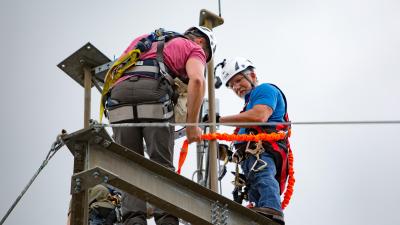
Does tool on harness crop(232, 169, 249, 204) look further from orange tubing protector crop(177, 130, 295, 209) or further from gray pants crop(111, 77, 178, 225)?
gray pants crop(111, 77, 178, 225)

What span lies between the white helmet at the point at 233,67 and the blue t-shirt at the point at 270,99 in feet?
1.97

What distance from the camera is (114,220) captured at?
7.64m

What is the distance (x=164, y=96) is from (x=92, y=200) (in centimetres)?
155

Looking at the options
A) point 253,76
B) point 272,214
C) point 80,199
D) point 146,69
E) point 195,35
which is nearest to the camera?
point 80,199

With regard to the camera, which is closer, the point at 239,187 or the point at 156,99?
the point at 156,99

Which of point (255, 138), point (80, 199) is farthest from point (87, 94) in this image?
point (80, 199)

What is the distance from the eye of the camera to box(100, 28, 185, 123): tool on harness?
6.84 meters

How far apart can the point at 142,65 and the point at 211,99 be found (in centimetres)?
149

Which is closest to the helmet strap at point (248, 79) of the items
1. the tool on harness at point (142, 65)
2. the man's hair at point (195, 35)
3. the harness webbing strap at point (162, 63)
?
the man's hair at point (195, 35)

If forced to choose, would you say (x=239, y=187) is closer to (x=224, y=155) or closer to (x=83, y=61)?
(x=224, y=155)

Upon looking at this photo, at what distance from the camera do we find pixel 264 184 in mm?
7309

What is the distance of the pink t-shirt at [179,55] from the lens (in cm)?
690

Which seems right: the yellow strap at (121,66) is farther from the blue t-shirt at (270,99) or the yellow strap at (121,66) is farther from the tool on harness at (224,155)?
the tool on harness at (224,155)

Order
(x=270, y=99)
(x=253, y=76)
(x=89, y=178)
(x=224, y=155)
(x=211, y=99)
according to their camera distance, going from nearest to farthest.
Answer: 1. (x=89, y=178)
2. (x=270, y=99)
3. (x=211, y=99)
4. (x=224, y=155)
5. (x=253, y=76)
